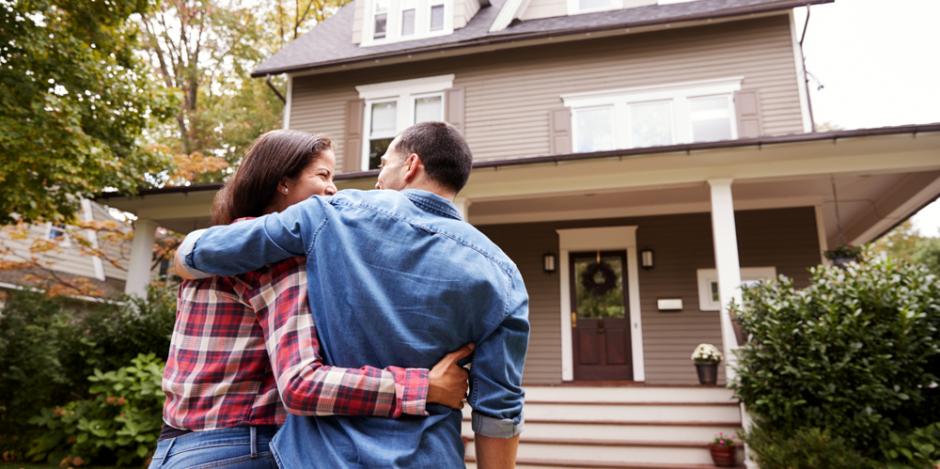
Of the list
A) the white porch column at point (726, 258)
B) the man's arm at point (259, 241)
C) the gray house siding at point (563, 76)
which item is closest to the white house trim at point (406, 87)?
the gray house siding at point (563, 76)

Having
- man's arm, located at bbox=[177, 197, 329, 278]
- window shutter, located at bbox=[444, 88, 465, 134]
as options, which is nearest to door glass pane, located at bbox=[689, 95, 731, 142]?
window shutter, located at bbox=[444, 88, 465, 134]

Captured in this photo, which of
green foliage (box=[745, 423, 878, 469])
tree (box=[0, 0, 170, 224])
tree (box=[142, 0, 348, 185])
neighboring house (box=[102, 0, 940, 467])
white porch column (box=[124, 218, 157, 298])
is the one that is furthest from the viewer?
tree (box=[142, 0, 348, 185])

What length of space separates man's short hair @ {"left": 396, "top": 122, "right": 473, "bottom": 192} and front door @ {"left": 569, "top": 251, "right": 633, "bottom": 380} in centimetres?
841

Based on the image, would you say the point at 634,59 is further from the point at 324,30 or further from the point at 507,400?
the point at 507,400

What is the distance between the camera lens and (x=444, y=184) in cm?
144

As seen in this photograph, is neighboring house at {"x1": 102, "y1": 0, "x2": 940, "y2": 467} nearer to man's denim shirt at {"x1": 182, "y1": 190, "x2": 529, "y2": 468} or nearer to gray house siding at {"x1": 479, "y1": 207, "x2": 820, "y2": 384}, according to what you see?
gray house siding at {"x1": 479, "y1": 207, "x2": 820, "y2": 384}

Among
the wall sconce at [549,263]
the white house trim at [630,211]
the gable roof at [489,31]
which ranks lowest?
the wall sconce at [549,263]

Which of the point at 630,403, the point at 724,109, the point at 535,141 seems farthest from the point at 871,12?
the point at 630,403

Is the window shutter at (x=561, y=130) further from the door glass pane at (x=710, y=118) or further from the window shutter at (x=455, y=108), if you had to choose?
the door glass pane at (x=710, y=118)

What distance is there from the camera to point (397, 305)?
116 cm

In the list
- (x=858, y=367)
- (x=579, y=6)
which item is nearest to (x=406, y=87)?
(x=579, y=6)

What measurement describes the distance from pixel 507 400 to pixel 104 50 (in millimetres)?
8943

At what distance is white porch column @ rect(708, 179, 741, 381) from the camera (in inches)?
253

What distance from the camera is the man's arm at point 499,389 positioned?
1.19 meters
